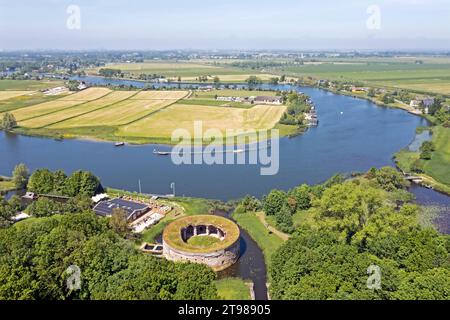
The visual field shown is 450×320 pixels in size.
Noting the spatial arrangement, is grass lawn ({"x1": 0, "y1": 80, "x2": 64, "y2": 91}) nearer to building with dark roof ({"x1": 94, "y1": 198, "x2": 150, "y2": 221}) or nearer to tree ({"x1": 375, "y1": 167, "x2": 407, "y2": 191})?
building with dark roof ({"x1": 94, "y1": 198, "x2": 150, "y2": 221})

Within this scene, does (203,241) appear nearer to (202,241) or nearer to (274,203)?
(202,241)

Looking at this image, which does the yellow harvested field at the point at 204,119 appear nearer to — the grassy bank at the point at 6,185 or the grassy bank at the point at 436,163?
the grassy bank at the point at 6,185

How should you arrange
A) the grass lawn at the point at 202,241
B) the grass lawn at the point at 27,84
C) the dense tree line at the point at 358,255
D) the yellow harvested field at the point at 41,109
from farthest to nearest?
the grass lawn at the point at 27,84
the yellow harvested field at the point at 41,109
the grass lawn at the point at 202,241
the dense tree line at the point at 358,255

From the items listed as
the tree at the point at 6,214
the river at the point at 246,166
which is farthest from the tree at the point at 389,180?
the tree at the point at 6,214

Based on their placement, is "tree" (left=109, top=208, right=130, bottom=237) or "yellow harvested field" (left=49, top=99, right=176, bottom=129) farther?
"yellow harvested field" (left=49, top=99, right=176, bottom=129)

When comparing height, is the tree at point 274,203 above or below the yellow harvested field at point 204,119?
below

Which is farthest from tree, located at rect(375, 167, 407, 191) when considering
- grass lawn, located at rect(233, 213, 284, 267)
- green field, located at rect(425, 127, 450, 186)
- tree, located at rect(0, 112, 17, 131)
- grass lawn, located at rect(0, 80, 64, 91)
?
grass lawn, located at rect(0, 80, 64, 91)

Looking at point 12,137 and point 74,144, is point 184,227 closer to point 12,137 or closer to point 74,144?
point 74,144
